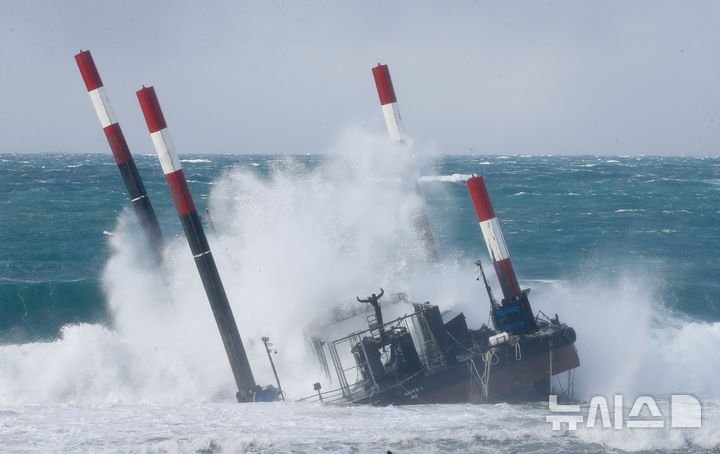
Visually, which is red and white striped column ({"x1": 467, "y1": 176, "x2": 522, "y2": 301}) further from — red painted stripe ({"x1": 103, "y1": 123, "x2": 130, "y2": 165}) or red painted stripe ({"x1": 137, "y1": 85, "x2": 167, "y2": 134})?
red painted stripe ({"x1": 103, "y1": 123, "x2": 130, "y2": 165})

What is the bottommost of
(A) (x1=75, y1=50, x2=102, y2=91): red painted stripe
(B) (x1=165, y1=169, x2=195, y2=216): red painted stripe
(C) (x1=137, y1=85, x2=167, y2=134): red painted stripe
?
(B) (x1=165, y1=169, x2=195, y2=216): red painted stripe

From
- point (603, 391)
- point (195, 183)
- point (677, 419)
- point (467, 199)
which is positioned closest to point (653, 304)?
point (603, 391)

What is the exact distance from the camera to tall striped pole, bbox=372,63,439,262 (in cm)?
2909

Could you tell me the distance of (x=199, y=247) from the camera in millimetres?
21344

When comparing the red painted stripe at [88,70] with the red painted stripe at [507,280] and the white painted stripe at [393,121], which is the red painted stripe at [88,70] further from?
the red painted stripe at [507,280]

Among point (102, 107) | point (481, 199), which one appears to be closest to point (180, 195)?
point (102, 107)

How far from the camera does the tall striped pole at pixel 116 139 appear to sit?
947 inches

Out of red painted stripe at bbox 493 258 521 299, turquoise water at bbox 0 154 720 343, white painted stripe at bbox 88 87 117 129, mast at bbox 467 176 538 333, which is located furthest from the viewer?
turquoise water at bbox 0 154 720 343

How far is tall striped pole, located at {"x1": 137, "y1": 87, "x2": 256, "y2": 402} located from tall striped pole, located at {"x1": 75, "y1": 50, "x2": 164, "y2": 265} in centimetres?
372

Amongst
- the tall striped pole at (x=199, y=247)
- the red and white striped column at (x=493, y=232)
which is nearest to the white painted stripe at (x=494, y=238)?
the red and white striped column at (x=493, y=232)

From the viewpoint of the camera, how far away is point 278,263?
90.6 feet

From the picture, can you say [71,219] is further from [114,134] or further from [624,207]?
[624,207]

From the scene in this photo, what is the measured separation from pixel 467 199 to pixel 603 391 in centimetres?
4216

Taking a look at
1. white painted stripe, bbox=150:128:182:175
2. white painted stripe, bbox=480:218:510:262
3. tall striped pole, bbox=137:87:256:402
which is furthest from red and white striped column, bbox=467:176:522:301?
white painted stripe, bbox=150:128:182:175
